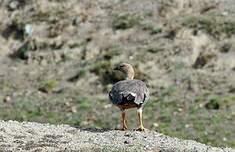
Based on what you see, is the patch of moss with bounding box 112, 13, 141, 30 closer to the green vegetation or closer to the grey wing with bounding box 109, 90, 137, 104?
the green vegetation

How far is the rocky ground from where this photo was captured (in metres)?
15.1

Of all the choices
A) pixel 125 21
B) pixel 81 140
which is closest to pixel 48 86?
pixel 125 21

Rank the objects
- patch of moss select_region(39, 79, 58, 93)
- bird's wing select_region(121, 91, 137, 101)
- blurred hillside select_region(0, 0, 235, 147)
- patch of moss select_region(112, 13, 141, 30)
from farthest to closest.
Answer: patch of moss select_region(112, 13, 141, 30), patch of moss select_region(39, 79, 58, 93), blurred hillside select_region(0, 0, 235, 147), bird's wing select_region(121, 91, 137, 101)

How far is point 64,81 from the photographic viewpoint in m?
32.9

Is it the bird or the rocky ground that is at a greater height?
the bird

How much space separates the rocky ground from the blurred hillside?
28.3ft

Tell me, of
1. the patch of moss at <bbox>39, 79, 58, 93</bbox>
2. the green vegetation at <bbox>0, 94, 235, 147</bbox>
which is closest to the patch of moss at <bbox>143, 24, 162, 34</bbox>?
the patch of moss at <bbox>39, 79, 58, 93</bbox>

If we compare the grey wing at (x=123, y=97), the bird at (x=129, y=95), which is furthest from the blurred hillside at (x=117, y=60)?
the grey wing at (x=123, y=97)

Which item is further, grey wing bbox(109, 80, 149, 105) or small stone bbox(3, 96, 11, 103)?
small stone bbox(3, 96, 11, 103)

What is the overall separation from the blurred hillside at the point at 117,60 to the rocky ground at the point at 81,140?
28.3ft

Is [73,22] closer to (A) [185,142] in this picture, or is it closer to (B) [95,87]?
(B) [95,87]

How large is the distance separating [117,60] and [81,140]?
1809 centimetres

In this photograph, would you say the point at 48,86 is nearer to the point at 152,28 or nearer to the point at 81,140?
the point at 152,28

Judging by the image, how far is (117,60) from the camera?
33625 millimetres
